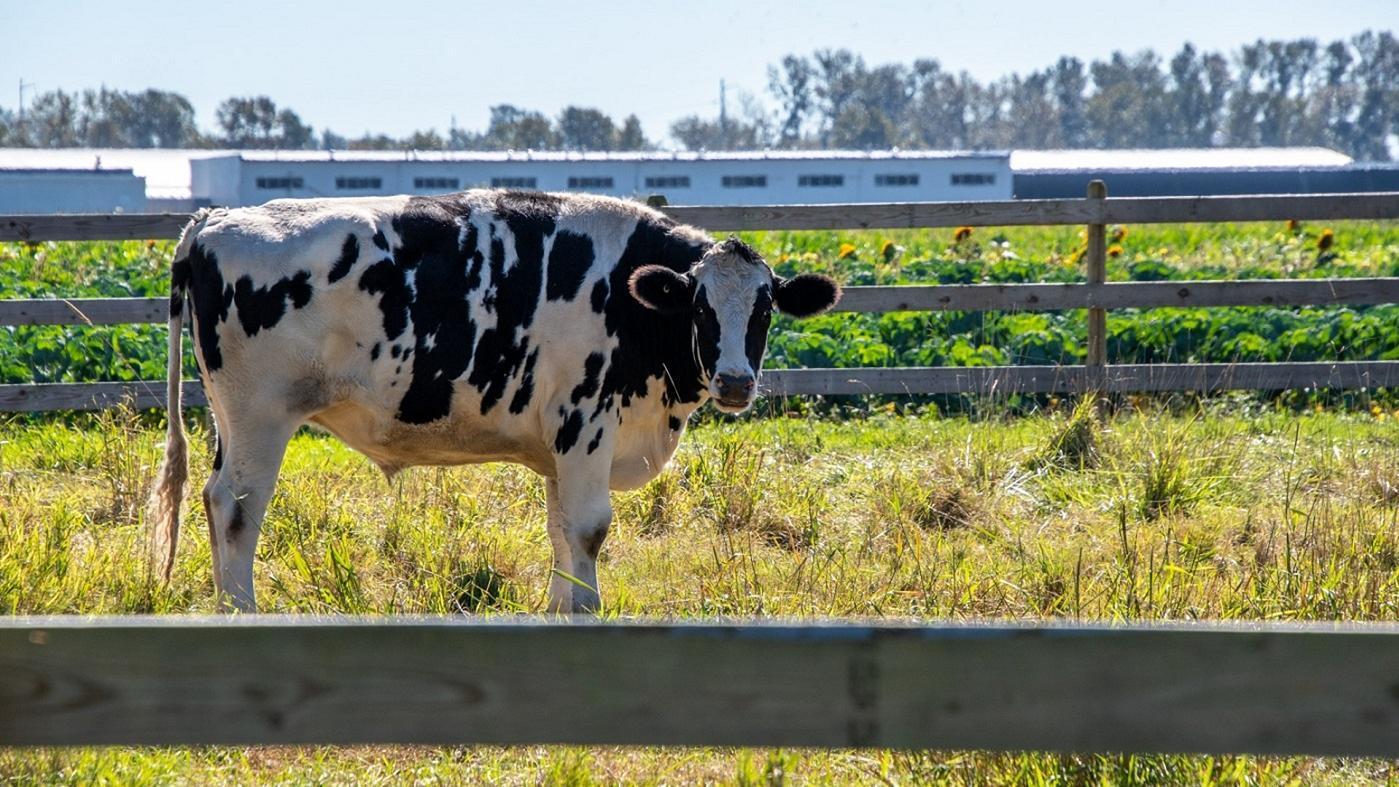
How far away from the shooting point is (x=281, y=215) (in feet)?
18.5

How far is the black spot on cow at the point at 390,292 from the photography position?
551 cm

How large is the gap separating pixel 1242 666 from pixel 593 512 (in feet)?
11.9

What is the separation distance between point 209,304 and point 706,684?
3742mm

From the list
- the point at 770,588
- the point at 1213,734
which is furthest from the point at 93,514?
the point at 1213,734

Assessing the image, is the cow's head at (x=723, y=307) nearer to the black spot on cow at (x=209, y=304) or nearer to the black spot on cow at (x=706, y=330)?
the black spot on cow at (x=706, y=330)

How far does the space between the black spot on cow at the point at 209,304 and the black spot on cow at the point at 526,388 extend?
120cm

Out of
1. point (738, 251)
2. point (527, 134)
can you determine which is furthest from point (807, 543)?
point (527, 134)

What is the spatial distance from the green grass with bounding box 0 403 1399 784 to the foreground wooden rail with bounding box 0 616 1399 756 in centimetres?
120

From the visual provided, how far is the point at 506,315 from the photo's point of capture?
573 centimetres

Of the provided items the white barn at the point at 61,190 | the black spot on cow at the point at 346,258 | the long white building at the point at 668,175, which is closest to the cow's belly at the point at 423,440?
the black spot on cow at the point at 346,258

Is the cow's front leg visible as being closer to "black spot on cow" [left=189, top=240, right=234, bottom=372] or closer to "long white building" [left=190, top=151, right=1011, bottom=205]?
"black spot on cow" [left=189, top=240, right=234, bottom=372]

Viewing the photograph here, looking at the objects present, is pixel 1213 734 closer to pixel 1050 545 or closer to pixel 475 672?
→ pixel 475 672

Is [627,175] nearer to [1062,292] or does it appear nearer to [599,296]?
[1062,292]

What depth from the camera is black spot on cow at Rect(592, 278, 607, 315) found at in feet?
19.2
